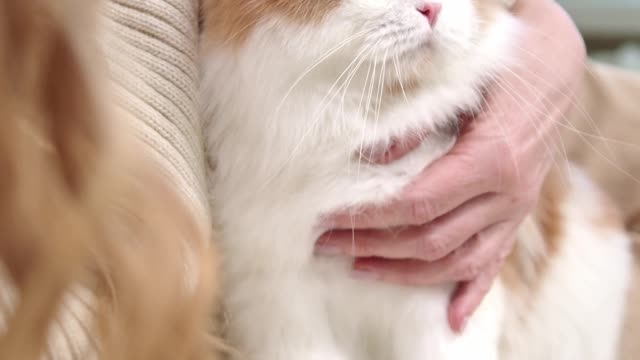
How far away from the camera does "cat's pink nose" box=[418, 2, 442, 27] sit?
2.95ft

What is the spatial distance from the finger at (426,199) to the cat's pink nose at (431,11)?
16 centimetres

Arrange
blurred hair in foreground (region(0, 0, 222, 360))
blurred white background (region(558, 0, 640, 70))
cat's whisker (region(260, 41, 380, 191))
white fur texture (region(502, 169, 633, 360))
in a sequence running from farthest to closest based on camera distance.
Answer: blurred white background (region(558, 0, 640, 70)) < white fur texture (region(502, 169, 633, 360)) < cat's whisker (region(260, 41, 380, 191)) < blurred hair in foreground (region(0, 0, 222, 360))

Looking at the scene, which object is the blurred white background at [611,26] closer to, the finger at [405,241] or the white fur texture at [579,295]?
the white fur texture at [579,295]

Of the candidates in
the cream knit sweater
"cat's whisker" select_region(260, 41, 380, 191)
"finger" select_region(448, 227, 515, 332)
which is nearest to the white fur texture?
"finger" select_region(448, 227, 515, 332)

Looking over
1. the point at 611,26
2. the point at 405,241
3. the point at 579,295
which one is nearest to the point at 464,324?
the point at 405,241

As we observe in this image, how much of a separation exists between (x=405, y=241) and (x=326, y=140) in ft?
0.48

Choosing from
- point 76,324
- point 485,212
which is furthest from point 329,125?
point 76,324

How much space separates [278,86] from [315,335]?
30cm

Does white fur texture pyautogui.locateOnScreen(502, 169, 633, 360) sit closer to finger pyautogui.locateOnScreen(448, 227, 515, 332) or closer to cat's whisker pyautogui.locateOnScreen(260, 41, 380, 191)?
finger pyautogui.locateOnScreen(448, 227, 515, 332)

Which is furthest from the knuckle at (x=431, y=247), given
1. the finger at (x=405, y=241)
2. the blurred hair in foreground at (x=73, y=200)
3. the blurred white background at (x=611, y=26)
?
the blurred white background at (x=611, y=26)

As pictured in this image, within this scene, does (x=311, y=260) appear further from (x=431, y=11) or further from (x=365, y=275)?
(x=431, y=11)

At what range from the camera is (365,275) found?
978mm

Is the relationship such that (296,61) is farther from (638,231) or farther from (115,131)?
(638,231)

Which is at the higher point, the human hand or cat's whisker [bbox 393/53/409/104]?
cat's whisker [bbox 393/53/409/104]
